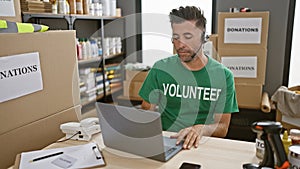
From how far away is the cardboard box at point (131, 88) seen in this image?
2.70 meters

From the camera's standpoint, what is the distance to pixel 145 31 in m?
3.08

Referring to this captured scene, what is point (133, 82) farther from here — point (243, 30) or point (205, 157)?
point (205, 157)

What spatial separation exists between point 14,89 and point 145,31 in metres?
2.16

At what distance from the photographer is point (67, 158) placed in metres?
0.99

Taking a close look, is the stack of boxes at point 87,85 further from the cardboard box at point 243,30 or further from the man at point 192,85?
the cardboard box at point 243,30

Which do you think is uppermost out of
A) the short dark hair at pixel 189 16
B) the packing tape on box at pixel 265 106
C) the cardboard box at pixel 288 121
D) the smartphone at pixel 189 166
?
the short dark hair at pixel 189 16

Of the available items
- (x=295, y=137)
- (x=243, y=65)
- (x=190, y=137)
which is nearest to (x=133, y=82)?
(x=243, y=65)

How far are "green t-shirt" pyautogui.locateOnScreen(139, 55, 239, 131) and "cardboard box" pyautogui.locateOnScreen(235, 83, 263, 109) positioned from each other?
91 centimetres

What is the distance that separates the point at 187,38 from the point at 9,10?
0.91 meters

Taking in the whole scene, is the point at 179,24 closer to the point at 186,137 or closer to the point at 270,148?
the point at 186,137

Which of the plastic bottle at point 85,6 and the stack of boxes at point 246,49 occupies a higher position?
the plastic bottle at point 85,6

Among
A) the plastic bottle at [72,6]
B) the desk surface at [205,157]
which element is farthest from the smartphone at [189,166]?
the plastic bottle at [72,6]

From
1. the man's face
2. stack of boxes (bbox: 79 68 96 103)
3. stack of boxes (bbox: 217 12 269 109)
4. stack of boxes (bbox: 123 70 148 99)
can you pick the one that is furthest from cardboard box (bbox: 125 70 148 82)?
the man's face

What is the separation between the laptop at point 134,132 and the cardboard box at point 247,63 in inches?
58.0
